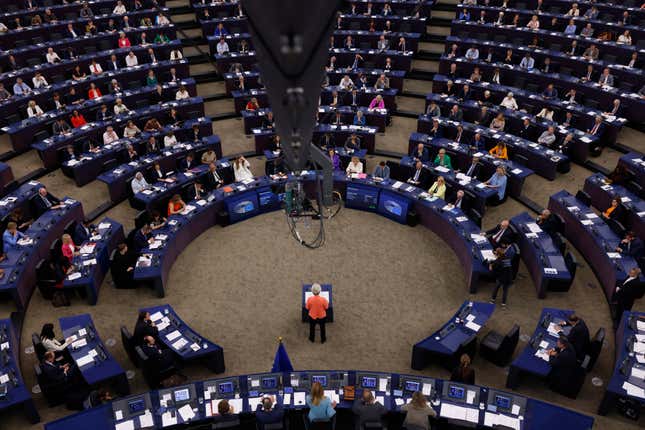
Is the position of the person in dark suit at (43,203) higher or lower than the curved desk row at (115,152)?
lower

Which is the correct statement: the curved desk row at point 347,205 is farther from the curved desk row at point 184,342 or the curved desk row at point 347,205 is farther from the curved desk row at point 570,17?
the curved desk row at point 570,17

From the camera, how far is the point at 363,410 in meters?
9.24

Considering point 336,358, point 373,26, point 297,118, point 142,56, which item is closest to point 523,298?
point 336,358

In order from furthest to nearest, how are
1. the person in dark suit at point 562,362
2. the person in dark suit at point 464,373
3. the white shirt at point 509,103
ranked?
the white shirt at point 509,103
the person in dark suit at point 562,362
the person in dark suit at point 464,373

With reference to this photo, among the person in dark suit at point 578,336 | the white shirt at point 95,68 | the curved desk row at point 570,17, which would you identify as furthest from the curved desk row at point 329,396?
the curved desk row at point 570,17

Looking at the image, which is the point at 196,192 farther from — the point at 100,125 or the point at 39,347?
the point at 39,347

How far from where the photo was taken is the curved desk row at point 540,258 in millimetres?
13555

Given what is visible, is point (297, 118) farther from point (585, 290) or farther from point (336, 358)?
point (585, 290)

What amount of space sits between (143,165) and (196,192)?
2.43 m

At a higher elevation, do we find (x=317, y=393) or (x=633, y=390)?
(x=317, y=393)

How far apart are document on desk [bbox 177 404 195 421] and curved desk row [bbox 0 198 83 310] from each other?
18.6ft

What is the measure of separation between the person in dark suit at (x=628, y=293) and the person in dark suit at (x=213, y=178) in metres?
11.2

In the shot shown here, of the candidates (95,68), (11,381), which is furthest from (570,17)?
(11,381)

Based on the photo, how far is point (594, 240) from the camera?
14398mm
